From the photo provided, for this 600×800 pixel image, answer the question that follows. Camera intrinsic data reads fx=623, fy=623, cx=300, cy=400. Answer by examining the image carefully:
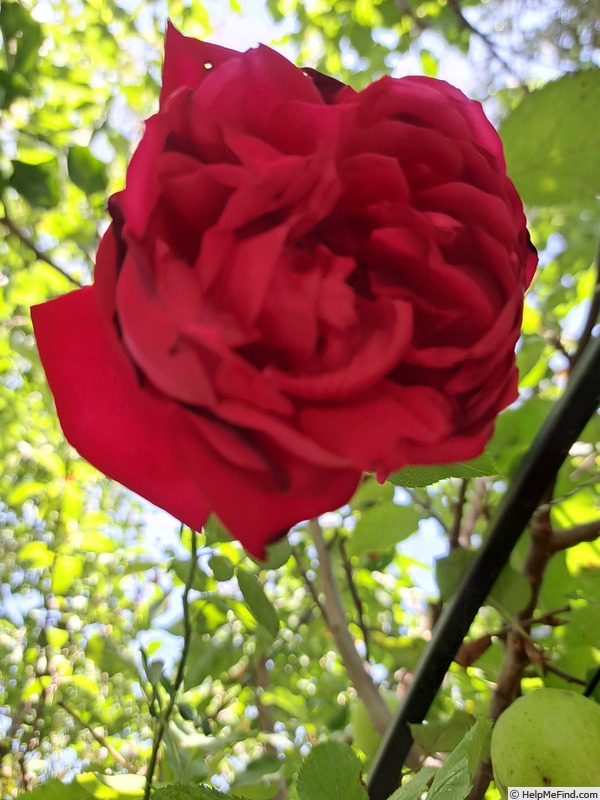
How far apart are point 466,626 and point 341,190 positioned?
1.09 ft

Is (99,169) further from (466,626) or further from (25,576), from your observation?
(25,576)

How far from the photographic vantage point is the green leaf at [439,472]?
0.32 meters

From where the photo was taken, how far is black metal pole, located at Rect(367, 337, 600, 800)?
0.41 metres

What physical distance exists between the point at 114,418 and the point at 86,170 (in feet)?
1.66

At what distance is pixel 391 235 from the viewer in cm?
26

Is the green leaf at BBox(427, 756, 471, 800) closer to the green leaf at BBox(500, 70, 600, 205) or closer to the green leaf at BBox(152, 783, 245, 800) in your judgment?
the green leaf at BBox(152, 783, 245, 800)

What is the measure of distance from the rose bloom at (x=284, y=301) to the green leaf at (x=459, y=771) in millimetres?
144

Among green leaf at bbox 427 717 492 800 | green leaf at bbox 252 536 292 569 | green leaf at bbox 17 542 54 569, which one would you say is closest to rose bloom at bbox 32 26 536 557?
green leaf at bbox 427 717 492 800

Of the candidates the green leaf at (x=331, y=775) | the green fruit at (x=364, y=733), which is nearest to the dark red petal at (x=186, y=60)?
the green leaf at (x=331, y=775)

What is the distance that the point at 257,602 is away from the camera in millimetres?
518

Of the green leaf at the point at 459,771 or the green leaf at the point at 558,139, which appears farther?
the green leaf at the point at 558,139

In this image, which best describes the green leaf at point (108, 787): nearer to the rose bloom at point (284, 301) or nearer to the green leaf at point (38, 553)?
the rose bloom at point (284, 301)

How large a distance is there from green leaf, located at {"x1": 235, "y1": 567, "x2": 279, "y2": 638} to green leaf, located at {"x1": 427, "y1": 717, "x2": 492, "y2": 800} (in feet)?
0.77

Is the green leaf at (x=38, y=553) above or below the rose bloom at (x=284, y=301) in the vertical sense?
below
